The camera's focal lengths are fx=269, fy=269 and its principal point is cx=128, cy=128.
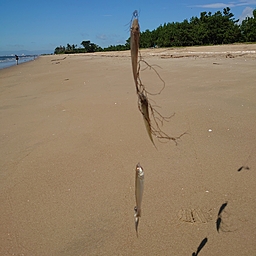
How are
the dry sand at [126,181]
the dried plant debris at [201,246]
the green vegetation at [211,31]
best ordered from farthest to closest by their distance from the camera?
the green vegetation at [211,31] < the dry sand at [126,181] < the dried plant debris at [201,246]

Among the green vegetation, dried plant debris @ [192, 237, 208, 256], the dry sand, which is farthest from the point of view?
the green vegetation

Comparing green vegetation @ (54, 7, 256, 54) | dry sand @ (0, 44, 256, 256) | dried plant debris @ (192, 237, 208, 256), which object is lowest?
dried plant debris @ (192, 237, 208, 256)

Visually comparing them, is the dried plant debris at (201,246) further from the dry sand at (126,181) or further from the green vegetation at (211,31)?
the green vegetation at (211,31)

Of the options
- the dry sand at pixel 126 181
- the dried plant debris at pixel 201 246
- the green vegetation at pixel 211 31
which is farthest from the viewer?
the green vegetation at pixel 211 31

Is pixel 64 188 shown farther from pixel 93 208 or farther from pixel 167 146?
pixel 167 146

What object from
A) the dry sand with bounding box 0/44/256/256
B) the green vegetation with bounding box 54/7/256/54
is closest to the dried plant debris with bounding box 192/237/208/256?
the dry sand with bounding box 0/44/256/256

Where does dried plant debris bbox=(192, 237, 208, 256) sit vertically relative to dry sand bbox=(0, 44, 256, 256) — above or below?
below

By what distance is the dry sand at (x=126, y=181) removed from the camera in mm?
1954

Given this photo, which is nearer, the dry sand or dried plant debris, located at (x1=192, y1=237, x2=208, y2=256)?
dried plant debris, located at (x1=192, y1=237, x2=208, y2=256)

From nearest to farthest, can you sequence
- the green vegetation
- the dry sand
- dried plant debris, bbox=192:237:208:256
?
dried plant debris, bbox=192:237:208:256
the dry sand
the green vegetation

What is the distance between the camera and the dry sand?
1954mm

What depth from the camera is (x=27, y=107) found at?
555 cm

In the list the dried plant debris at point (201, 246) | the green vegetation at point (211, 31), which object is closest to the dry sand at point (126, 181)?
the dried plant debris at point (201, 246)

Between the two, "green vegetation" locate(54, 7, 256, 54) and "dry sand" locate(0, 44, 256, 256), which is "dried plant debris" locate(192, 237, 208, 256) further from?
"green vegetation" locate(54, 7, 256, 54)
